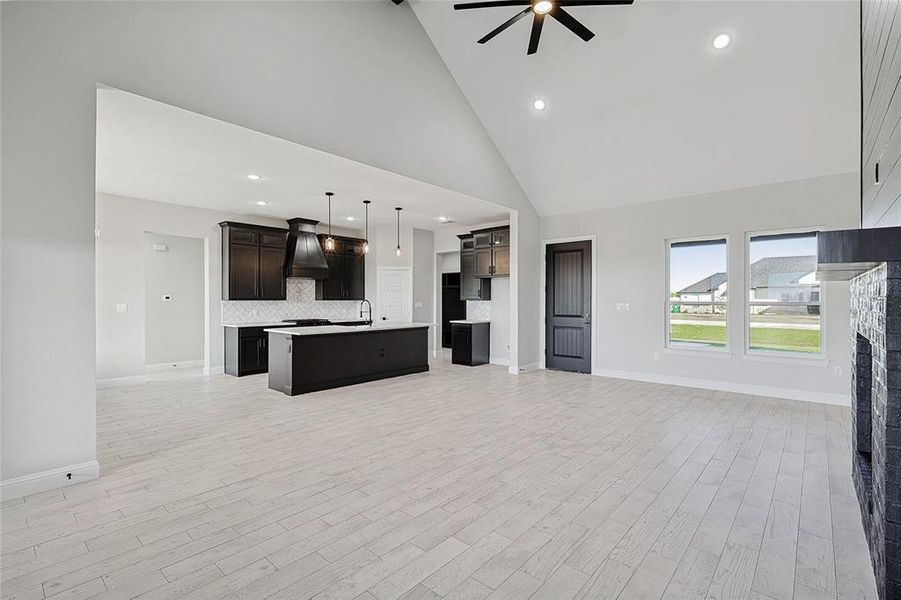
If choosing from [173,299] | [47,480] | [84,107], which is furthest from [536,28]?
[173,299]

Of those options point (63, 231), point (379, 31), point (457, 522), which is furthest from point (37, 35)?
point (457, 522)

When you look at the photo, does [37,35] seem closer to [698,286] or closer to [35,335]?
[35,335]

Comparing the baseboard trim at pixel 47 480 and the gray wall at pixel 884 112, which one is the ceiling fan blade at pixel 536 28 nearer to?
the gray wall at pixel 884 112

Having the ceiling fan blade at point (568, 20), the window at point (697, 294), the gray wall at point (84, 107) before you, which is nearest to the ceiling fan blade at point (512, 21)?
the ceiling fan blade at point (568, 20)

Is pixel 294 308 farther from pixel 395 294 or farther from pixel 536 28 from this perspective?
pixel 536 28

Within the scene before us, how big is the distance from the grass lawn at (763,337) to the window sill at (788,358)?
8cm

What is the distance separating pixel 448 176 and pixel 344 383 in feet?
10.9

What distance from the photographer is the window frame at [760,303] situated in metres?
5.33

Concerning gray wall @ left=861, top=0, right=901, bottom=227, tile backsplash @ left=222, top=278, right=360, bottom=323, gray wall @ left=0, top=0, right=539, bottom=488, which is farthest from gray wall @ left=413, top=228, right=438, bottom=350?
gray wall @ left=861, top=0, right=901, bottom=227

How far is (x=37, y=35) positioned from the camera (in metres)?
2.78

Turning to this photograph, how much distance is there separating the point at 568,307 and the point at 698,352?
2.17 m

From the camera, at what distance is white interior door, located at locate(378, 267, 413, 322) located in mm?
9500

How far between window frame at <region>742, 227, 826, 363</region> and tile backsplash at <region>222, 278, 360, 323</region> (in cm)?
709

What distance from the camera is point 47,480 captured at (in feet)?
9.20
